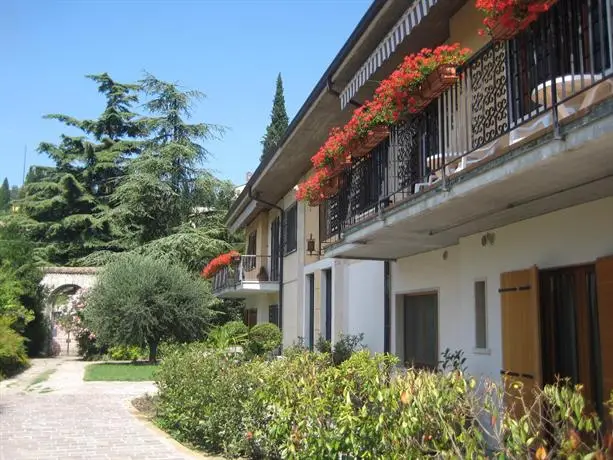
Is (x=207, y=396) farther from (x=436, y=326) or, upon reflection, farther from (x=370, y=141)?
(x=370, y=141)

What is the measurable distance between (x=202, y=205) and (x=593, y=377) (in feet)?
101

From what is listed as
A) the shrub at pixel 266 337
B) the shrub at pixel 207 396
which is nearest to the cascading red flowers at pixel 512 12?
the shrub at pixel 207 396

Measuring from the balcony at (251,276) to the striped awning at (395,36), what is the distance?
13.2m

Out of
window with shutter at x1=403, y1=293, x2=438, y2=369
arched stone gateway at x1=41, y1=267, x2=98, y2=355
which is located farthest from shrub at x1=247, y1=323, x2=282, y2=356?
arched stone gateway at x1=41, y1=267, x2=98, y2=355

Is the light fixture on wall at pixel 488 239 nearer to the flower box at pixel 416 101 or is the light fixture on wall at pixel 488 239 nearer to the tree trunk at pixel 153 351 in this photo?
the flower box at pixel 416 101

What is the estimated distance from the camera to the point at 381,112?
305 inches

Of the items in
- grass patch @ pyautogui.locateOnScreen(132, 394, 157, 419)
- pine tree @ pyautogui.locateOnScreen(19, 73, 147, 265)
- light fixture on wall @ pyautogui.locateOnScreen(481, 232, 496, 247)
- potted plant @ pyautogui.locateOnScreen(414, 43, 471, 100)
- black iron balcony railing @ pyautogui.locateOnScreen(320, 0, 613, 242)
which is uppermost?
pine tree @ pyautogui.locateOnScreen(19, 73, 147, 265)

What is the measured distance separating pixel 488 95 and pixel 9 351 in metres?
16.3

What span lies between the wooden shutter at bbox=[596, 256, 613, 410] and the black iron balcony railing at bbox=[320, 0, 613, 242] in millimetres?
1334

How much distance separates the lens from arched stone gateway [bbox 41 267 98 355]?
29.3 meters

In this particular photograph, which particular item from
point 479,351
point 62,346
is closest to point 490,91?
point 479,351

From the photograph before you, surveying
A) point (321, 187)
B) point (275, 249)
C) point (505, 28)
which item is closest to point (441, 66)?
point (505, 28)

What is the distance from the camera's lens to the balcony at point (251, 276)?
22406mm

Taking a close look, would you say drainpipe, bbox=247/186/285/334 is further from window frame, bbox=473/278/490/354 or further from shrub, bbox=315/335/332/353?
window frame, bbox=473/278/490/354
